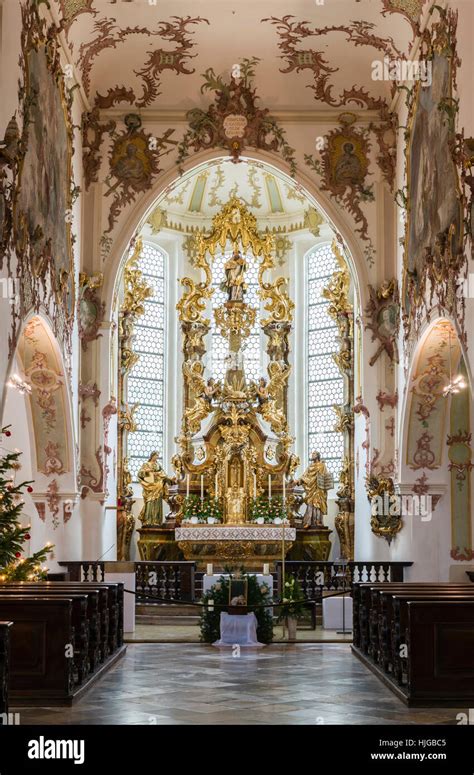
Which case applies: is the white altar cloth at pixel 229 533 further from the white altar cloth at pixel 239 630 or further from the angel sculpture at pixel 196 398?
the white altar cloth at pixel 239 630

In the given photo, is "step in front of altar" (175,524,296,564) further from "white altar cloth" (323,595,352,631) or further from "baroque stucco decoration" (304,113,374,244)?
"baroque stucco decoration" (304,113,374,244)

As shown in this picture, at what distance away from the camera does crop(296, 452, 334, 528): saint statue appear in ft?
78.7

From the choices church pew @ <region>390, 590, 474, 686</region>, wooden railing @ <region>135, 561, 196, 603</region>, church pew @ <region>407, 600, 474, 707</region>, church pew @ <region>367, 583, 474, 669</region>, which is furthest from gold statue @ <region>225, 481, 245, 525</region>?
church pew @ <region>407, 600, 474, 707</region>

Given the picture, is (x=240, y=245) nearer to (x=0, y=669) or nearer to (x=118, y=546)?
(x=118, y=546)

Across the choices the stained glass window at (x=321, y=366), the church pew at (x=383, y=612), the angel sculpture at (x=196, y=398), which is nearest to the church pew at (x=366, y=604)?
the church pew at (x=383, y=612)

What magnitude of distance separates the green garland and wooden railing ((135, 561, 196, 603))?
422 cm

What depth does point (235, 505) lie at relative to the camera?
24.0 meters

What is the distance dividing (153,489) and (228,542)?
229 centimetres

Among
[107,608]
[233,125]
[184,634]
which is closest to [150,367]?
[233,125]

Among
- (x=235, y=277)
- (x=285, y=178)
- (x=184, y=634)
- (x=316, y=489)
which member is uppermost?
(x=285, y=178)

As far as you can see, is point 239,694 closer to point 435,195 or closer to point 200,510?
point 435,195

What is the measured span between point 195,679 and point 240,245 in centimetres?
1598

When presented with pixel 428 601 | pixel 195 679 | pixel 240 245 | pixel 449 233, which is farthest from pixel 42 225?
pixel 240 245

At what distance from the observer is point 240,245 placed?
26.5 m
